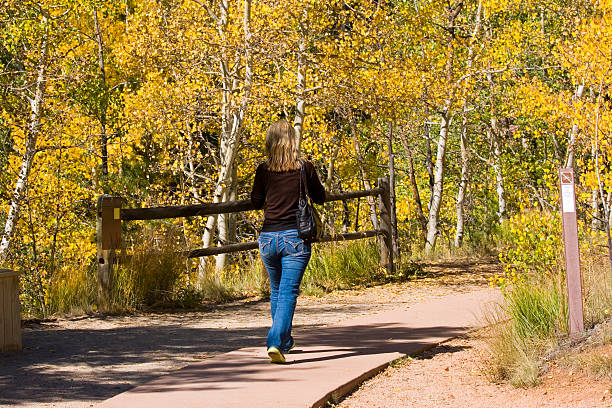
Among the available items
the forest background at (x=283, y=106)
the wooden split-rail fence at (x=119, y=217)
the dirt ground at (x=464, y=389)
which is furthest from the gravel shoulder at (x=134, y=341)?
the dirt ground at (x=464, y=389)

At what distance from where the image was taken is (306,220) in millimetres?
6738

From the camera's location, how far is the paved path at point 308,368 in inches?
226

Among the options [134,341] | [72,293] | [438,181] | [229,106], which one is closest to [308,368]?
[134,341]

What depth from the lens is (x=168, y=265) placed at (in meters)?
10.8

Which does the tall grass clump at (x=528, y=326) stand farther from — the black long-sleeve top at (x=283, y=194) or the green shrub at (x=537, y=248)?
the black long-sleeve top at (x=283, y=194)

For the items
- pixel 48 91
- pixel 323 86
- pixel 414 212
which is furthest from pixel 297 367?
pixel 414 212

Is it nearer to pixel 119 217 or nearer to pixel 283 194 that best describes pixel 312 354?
pixel 283 194

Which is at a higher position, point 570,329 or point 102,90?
point 102,90

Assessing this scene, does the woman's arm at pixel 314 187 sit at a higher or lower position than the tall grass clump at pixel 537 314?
higher

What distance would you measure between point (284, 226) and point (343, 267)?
21.2 ft

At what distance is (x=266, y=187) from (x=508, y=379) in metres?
2.38

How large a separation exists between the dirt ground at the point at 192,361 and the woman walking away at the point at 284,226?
81cm

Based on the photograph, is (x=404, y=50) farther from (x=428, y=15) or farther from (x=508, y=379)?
(x=508, y=379)

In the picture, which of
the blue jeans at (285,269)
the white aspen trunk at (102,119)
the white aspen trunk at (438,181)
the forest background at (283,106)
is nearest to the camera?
the blue jeans at (285,269)
